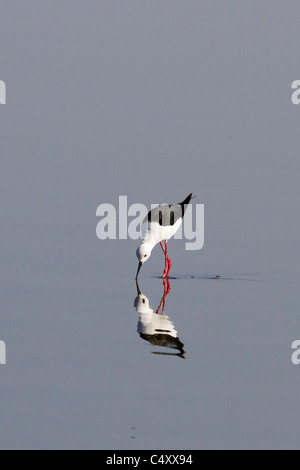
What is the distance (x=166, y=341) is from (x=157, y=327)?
0.86 metres

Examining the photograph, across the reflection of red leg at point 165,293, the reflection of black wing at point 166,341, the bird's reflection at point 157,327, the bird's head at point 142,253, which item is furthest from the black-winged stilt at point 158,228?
the reflection of black wing at point 166,341

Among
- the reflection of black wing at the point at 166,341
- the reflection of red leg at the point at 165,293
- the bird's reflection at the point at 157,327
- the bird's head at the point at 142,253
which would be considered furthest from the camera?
the bird's head at the point at 142,253

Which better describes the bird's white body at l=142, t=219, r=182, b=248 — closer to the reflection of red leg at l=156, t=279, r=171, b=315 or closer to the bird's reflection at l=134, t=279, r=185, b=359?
the reflection of red leg at l=156, t=279, r=171, b=315

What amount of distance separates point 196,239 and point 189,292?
466 cm

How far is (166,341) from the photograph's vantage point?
12523mm

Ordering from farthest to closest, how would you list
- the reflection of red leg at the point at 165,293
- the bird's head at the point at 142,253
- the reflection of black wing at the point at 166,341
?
the bird's head at the point at 142,253, the reflection of red leg at the point at 165,293, the reflection of black wing at the point at 166,341

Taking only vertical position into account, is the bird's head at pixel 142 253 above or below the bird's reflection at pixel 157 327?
above

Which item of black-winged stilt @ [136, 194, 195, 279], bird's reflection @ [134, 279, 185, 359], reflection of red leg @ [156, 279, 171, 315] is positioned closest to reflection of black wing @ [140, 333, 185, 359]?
bird's reflection @ [134, 279, 185, 359]

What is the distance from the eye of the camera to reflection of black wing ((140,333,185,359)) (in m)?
12.1

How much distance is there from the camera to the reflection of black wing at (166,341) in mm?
12141

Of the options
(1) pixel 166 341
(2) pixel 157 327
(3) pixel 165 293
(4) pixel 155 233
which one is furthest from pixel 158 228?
(1) pixel 166 341

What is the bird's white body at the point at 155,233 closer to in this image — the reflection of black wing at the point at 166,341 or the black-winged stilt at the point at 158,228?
the black-winged stilt at the point at 158,228

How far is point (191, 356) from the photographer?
11.8 m
